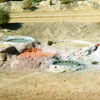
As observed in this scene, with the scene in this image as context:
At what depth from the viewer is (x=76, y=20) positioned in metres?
40.3

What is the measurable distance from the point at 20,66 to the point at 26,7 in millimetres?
26835

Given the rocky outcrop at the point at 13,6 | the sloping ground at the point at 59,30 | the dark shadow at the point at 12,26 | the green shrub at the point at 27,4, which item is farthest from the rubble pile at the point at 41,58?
the rocky outcrop at the point at 13,6

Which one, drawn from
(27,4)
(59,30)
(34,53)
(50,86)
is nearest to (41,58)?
(34,53)

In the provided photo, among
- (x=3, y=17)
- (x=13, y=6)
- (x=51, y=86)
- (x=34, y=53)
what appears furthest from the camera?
(x=13, y=6)

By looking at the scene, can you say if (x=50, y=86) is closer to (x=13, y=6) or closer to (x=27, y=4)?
(x=27, y=4)

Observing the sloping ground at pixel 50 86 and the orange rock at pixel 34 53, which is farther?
the orange rock at pixel 34 53

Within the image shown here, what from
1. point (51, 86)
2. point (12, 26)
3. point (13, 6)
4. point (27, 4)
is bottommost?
point (13, 6)

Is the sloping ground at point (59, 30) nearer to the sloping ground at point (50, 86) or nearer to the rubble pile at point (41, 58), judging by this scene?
the rubble pile at point (41, 58)

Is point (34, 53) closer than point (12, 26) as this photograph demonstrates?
Yes

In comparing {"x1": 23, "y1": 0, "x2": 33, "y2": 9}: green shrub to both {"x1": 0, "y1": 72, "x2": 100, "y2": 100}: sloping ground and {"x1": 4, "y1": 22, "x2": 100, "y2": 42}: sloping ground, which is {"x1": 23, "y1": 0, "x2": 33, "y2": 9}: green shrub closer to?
{"x1": 4, "y1": 22, "x2": 100, "y2": 42}: sloping ground

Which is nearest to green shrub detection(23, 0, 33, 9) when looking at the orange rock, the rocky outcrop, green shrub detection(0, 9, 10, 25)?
the rocky outcrop

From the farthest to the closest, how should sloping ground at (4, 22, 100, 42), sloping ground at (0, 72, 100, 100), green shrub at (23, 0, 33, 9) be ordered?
green shrub at (23, 0, 33, 9), sloping ground at (4, 22, 100, 42), sloping ground at (0, 72, 100, 100)

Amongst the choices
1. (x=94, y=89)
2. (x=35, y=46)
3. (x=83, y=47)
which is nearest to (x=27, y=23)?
(x=35, y=46)

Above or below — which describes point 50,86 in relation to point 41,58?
above
